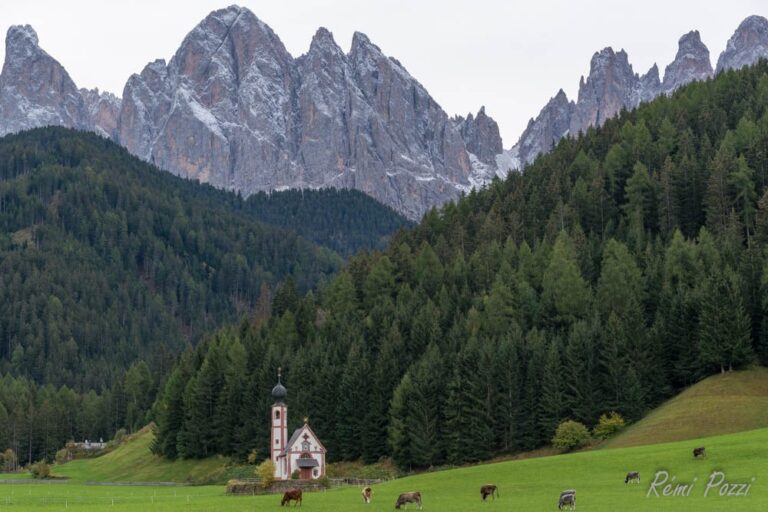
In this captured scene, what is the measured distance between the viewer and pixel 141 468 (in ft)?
455

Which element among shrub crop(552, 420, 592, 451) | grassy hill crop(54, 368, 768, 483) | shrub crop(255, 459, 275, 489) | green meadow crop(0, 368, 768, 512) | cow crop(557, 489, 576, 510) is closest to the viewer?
cow crop(557, 489, 576, 510)

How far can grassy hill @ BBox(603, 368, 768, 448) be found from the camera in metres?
92.6

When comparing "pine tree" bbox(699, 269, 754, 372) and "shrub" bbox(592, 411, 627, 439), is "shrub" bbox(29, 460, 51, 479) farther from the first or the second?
"pine tree" bbox(699, 269, 754, 372)

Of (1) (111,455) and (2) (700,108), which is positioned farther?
(2) (700,108)

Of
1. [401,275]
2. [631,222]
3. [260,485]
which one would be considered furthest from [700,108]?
[260,485]

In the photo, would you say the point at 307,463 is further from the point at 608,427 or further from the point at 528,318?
the point at 528,318

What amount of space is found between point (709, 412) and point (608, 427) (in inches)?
399

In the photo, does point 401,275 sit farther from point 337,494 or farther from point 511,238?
point 337,494

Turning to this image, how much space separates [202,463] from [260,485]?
36.2 metres

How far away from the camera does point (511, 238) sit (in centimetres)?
15162

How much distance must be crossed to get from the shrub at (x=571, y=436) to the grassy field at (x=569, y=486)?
725 inches

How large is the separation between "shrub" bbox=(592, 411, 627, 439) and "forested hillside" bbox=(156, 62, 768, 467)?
9.59 ft

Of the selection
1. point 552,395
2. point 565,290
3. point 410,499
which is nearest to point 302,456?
point 552,395
